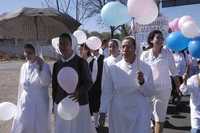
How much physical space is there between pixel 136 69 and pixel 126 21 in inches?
45.5

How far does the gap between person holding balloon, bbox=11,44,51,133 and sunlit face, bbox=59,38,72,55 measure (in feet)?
3.01

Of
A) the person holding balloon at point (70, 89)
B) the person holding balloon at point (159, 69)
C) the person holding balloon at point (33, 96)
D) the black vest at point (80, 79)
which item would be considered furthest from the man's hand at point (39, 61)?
the person holding balloon at point (159, 69)

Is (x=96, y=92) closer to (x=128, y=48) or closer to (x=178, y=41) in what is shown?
(x=178, y=41)

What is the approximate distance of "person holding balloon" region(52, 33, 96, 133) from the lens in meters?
5.86

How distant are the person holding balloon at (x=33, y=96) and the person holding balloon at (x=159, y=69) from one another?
2.01 meters

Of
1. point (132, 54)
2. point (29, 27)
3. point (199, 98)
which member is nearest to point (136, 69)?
point (132, 54)

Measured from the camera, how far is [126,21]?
6656 millimetres

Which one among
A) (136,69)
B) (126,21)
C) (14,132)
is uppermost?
(126,21)

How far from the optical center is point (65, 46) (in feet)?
20.0

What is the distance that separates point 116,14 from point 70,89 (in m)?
1.34

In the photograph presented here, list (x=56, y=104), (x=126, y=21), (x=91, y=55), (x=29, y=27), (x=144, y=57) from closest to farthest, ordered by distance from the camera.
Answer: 1. (x=56, y=104)
2. (x=126, y=21)
3. (x=29, y=27)
4. (x=144, y=57)
5. (x=91, y=55)

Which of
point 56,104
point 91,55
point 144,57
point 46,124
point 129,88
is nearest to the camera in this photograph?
point 129,88

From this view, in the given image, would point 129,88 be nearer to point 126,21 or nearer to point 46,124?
point 126,21

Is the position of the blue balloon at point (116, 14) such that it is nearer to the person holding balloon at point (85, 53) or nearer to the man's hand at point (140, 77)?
the man's hand at point (140, 77)
